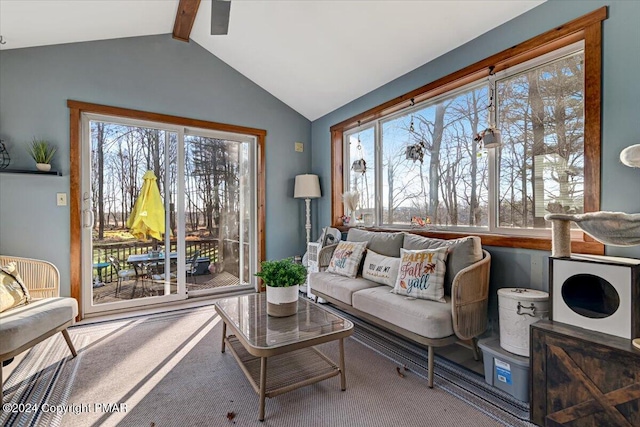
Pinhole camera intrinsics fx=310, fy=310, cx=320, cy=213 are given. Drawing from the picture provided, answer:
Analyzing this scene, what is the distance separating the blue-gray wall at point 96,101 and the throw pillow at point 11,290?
2.68ft

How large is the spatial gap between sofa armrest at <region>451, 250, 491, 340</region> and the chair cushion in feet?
8.52

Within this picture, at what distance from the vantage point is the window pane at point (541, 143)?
2.07 metres

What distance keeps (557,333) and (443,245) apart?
1.07 metres

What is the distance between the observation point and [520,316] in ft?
6.06

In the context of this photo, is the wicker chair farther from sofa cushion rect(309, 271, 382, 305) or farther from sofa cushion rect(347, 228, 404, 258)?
sofa cushion rect(347, 228, 404, 258)

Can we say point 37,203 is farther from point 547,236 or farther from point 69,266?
point 547,236

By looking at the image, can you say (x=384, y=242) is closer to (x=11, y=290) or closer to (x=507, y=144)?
(x=507, y=144)

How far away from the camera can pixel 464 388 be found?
191cm

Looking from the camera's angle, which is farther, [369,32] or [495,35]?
[369,32]

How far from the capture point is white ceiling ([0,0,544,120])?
2.43 meters

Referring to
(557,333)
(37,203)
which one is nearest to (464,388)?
(557,333)

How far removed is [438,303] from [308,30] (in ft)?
8.95

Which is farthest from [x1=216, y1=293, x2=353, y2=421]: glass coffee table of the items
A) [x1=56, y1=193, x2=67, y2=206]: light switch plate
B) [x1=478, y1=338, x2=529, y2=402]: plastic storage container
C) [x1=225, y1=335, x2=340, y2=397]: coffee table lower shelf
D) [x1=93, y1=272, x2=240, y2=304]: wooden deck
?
[x1=56, y1=193, x2=67, y2=206]: light switch plate

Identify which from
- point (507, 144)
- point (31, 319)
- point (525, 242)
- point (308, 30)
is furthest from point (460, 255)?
point (31, 319)
